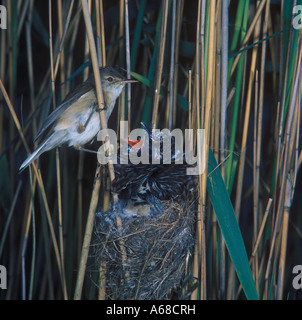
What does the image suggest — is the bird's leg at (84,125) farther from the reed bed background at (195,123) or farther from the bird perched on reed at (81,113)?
the reed bed background at (195,123)

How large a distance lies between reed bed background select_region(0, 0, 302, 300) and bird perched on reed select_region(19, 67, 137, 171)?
0.18ft

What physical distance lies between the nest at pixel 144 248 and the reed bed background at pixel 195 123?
55mm

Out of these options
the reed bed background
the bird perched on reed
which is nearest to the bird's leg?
the bird perched on reed

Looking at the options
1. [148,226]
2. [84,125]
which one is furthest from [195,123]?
[84,125]

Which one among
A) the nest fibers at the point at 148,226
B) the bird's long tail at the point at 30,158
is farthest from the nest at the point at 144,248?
the bird's long tail at the point at 30,158

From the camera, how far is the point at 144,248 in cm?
123

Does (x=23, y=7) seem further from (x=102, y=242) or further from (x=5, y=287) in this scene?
(x=5, y=287)

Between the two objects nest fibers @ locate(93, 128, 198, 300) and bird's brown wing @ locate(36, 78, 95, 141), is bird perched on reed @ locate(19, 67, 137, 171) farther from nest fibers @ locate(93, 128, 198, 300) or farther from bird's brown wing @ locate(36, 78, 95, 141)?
nest fibers @ locate(93, 128, 198, 300)

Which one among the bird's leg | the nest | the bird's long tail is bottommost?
the nest

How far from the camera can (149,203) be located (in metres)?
1.24

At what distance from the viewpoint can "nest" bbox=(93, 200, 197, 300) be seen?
1219mm

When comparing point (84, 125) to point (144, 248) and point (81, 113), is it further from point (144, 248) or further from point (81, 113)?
point (144, 248)

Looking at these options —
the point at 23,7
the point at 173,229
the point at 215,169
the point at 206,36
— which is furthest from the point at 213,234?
the point at 23,7

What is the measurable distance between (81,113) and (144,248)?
0.57 metres
